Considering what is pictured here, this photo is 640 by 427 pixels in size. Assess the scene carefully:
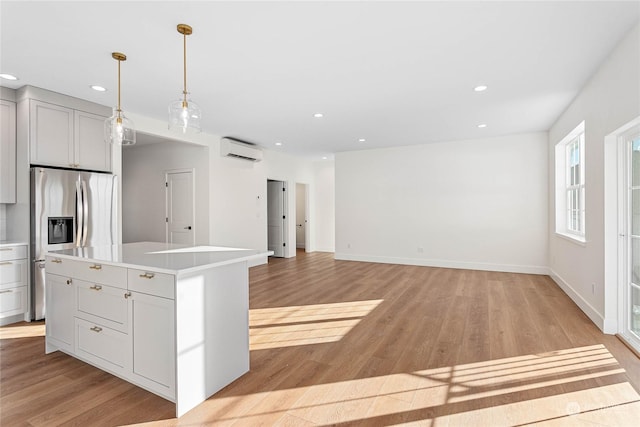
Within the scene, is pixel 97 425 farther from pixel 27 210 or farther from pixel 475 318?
pixel 475 318

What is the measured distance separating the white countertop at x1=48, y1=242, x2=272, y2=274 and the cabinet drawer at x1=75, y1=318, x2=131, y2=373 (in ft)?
1.64

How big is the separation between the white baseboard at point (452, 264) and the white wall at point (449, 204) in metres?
0.02

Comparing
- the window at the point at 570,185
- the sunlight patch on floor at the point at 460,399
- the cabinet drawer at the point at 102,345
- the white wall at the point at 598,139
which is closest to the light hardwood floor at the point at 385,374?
the sunlight patch on floor at the point at 460,399

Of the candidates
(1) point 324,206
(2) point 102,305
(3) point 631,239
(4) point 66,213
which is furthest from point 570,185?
(4) point 66,213

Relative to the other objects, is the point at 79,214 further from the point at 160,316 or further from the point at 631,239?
the point at 631,239

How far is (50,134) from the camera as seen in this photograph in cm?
378

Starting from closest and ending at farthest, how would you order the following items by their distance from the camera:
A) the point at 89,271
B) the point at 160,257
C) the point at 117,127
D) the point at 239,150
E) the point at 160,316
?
the point at 160,316 → the point at 160,257 → the point at 89,271 → the point at 117,127 → the point at 239,150

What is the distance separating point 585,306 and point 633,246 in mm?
1116

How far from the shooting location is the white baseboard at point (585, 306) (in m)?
3.17

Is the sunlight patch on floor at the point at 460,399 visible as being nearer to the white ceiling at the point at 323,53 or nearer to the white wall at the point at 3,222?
the white ceiling at the point at 323,53

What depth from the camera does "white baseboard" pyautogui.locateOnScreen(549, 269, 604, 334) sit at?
10.4ft

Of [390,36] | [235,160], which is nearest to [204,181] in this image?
[235,160]

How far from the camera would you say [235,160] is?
6480mm

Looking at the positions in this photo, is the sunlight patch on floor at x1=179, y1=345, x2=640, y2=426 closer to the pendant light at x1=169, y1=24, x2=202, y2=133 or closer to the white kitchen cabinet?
the pendant light at x1=169, y1=24, x2=202, y2=133
